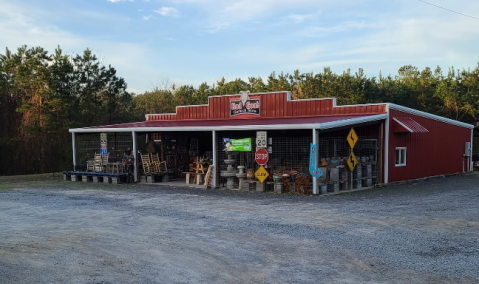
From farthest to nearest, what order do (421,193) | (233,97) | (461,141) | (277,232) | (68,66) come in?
(68,66) < (461,141) < (233,97) < (421,193) < (277,232)

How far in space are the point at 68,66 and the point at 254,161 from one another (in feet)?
49.3

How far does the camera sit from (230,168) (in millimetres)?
14875

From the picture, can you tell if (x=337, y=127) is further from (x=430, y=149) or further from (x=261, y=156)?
(x=430, y=149)

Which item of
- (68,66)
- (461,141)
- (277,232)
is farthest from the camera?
(68,66)

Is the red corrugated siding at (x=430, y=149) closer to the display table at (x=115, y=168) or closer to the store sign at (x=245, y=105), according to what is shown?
the store sign at (x=245, y=105)

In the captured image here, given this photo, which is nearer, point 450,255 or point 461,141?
point 450,255

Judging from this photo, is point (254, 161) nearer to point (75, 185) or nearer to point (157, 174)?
point (157, 174)

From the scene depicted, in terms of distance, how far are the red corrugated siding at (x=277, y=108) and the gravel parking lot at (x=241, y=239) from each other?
5.18 m

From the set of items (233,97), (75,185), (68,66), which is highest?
(68,66)

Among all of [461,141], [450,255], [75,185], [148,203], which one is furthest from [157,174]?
[461,141]

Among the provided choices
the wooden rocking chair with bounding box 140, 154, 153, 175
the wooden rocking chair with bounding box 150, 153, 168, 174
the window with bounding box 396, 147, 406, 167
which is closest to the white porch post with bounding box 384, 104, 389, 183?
the window with bounding box 396, 147, 406, 167

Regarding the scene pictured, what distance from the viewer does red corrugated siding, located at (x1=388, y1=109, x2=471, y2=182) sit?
1692 centimetres

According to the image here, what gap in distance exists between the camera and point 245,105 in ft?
63.3

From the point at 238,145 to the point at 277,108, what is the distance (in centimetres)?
468
